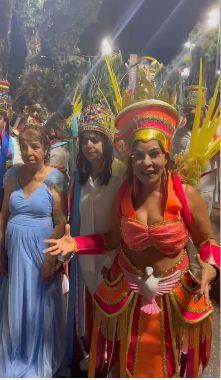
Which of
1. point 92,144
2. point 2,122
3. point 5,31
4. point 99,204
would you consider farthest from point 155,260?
point 5,31

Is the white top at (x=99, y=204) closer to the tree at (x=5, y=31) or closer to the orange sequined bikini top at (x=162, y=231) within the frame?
the orange sequined bikini top at (x=162, y=231)

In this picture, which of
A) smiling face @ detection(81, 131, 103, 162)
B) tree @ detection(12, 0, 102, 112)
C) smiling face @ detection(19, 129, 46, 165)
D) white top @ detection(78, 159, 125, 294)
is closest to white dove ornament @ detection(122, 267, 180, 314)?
white top @ detection(78, 159, 125, 294)

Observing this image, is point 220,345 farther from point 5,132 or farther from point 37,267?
point 5,132

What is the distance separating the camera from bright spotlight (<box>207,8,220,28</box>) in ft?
5.97

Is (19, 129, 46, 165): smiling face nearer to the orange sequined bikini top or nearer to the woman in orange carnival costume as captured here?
the woman in orange carnival costume

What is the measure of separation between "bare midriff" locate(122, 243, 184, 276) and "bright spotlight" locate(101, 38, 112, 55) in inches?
36.2

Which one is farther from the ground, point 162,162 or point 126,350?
point 162,162

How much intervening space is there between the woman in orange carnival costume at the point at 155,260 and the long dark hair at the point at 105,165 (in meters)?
0.11

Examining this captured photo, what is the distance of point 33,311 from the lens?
1.97 metres

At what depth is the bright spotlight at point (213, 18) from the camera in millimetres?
1819

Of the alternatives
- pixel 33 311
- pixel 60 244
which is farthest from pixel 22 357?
pixel 60 244

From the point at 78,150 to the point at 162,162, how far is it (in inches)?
16.7

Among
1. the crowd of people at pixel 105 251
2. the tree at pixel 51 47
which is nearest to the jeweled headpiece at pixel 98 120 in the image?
the crowd of people at pixel 105 251

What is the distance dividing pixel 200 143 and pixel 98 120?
0.47m
